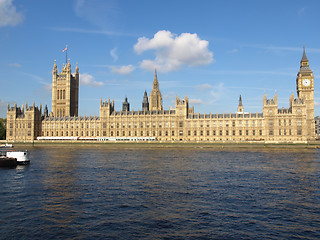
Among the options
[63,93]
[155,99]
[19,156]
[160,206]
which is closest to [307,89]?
[155,99]

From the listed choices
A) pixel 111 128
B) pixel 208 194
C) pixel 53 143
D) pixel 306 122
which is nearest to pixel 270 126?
pixel 306 122

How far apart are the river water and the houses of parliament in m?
86.9

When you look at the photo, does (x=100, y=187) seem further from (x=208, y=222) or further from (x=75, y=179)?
(x=208, y=222)

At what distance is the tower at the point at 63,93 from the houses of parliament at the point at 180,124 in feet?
44.8

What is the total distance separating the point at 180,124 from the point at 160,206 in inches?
4319

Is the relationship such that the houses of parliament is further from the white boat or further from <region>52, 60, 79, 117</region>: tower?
the white boat

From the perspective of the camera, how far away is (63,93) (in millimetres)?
174375

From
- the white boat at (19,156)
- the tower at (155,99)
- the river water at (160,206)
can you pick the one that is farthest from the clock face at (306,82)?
the white boat at (19,156)

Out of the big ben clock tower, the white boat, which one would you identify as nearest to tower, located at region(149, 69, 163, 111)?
the big ben clock tower

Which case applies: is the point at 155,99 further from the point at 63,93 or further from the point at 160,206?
the point at 160,206

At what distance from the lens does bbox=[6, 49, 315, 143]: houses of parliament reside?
124m

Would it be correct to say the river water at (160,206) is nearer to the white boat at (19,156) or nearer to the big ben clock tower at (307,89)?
the white boat at (19,156)

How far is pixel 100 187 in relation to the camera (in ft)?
112

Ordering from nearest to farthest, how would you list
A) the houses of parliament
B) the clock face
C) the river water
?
the river water
the houses of parliament
the clock face
